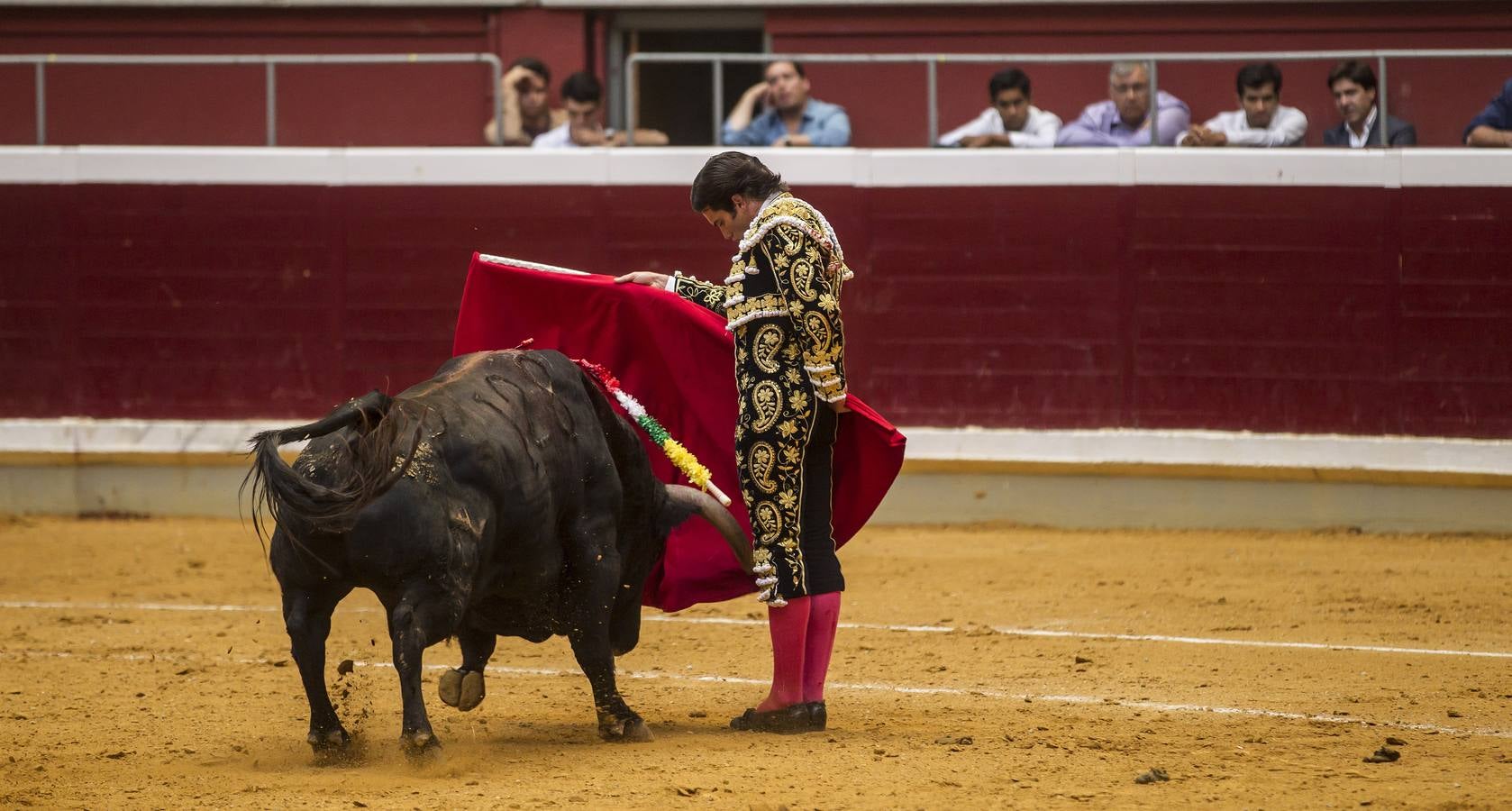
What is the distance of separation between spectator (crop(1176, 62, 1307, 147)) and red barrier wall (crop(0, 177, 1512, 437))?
22cm

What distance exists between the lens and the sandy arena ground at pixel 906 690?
3.84 m

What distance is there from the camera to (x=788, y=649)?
4.44 m

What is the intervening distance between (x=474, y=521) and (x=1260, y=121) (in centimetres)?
534

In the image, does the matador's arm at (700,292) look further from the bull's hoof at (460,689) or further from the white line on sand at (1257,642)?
the white line on sand at (1257,642)

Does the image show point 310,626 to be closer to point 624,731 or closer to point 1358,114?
point 624,731

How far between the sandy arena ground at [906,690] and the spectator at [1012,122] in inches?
72.2

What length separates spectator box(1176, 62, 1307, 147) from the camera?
809cm

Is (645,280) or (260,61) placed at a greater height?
(260,61)

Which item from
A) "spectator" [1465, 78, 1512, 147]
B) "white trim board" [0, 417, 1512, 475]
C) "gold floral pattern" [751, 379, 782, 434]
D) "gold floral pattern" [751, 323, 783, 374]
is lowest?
"white trim board" [0, 417, 1512, 475]

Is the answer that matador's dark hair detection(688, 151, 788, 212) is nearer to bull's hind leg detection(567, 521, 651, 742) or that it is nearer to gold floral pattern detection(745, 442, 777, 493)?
gold floral pattern detection(745, 442, 777, 493)

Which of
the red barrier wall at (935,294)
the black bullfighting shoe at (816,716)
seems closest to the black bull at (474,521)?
the black bullfighting shoe at (816,716)

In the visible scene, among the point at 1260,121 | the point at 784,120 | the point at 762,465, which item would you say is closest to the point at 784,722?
the point at 762,465

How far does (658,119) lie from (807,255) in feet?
17.6

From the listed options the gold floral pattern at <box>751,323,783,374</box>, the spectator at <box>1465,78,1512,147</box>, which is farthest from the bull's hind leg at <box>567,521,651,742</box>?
the spectator at <box>1465,78,1512,147</box>
